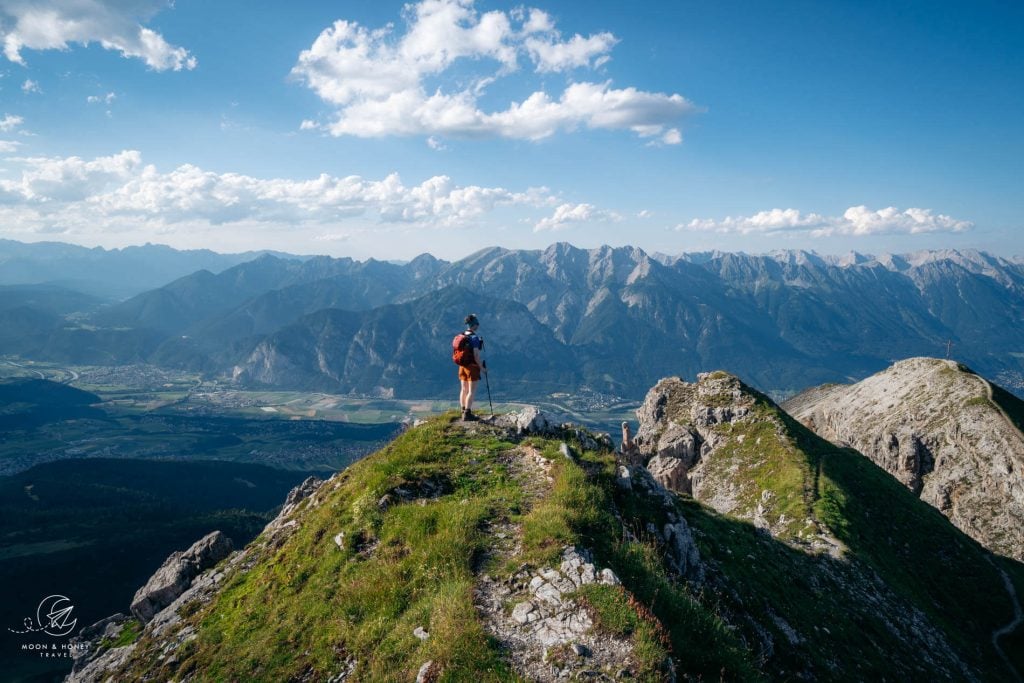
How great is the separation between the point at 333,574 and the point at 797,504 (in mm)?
47759

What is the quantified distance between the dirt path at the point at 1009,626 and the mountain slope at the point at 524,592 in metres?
1.16

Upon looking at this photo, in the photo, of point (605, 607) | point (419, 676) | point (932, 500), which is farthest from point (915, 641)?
point (932, 500)

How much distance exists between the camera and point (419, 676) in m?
10.6

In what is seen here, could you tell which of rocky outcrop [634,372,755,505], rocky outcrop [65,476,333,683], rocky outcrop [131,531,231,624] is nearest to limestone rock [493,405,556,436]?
rocky outcrop [65,476,333,683]

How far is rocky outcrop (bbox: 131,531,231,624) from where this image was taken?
27.6 m

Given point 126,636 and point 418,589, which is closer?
point 418,589

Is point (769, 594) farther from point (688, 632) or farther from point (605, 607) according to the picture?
point (605, 607)

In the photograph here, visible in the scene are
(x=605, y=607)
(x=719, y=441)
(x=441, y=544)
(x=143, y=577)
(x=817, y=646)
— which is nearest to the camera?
(x=605, y=607)

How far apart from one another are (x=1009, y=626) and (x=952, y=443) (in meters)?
42.2

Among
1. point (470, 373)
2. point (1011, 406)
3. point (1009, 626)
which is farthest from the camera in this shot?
point (1011, 406)

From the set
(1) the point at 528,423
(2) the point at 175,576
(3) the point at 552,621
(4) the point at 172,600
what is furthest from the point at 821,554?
(2) the point at 175,576

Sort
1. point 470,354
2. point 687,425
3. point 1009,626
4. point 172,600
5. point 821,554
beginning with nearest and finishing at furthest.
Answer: point 470,354, point 172,600, point 821,554, point 1009,626, point 687,425

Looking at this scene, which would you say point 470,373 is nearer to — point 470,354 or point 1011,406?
point 470,354

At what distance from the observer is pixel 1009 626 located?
44.3 m
